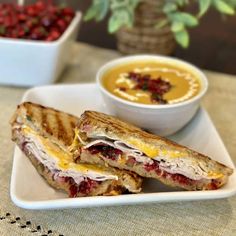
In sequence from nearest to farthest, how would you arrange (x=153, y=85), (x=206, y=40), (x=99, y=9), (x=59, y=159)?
1. (x=59, y=159)
2. (x=153, y=85)
3. (x=99, y=9)
4. (x=206, y=40)

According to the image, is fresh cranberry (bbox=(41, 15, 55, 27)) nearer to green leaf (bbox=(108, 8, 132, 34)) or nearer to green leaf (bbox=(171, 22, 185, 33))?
green leaf (bbox=(108, 8, 132, 34))

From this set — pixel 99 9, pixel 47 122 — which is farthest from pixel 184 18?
pixel 47 122

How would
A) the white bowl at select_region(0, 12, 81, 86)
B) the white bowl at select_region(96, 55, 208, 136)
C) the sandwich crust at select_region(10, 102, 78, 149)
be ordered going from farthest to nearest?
the white bowl at select_region(0, 12, 81, 86) → the white bowl at select_region(96, 55, 208, 136) → the sandwich crust at select_region(10, 102, 78, 149)

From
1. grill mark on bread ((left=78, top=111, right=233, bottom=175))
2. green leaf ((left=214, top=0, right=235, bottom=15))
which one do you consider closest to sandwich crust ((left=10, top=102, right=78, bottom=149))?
grill mark on bread ((left=78, top=111, right=233, bottom=175))

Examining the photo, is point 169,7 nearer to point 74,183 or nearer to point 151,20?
point 151,20

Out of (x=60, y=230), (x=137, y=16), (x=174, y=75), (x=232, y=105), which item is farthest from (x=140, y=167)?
(x=137, y=16)

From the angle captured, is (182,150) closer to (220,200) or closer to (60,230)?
(220,200)
